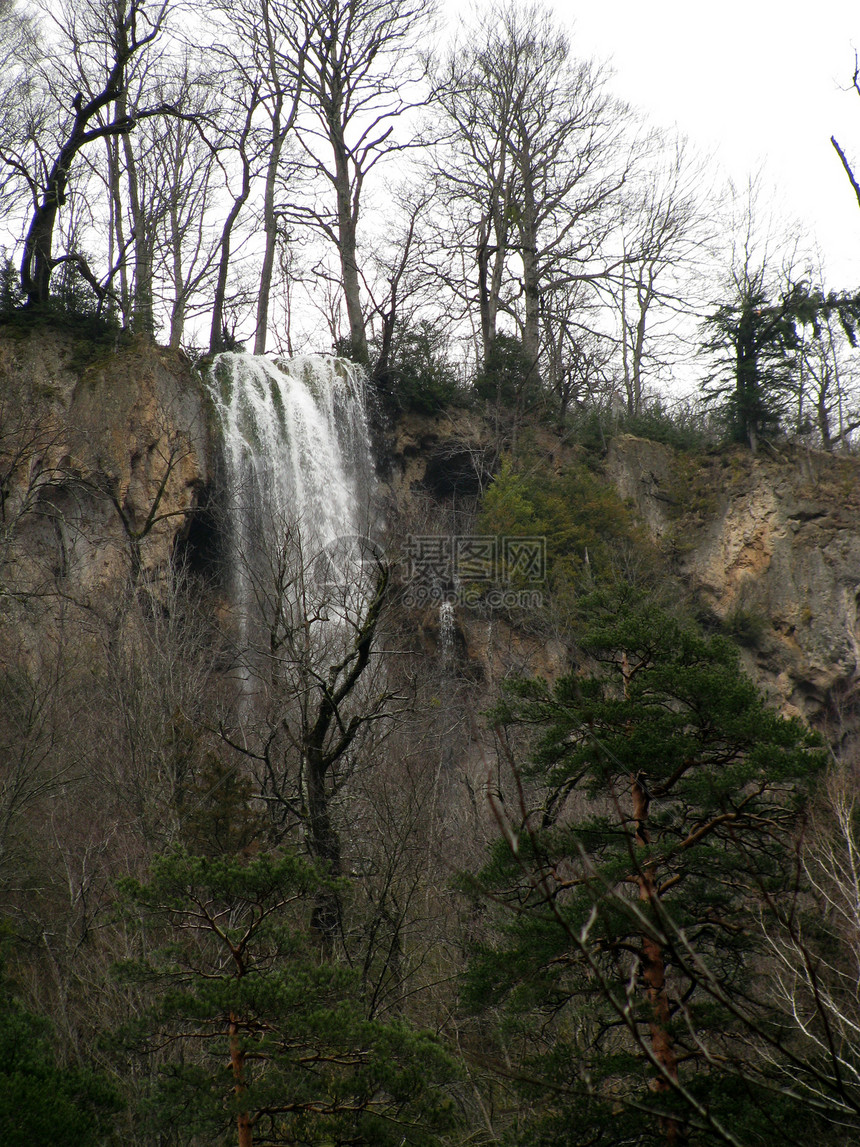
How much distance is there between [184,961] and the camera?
6660 mm

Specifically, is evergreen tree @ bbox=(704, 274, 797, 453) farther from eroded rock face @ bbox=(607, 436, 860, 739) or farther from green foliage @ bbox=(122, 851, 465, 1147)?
green foliage @ bbox=(122, 851, 465, 1147)

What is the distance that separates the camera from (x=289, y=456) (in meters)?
20.0

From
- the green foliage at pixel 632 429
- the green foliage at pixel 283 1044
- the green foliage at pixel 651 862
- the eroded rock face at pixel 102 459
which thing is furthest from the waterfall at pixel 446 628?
the green foliage at pixel 283 1044

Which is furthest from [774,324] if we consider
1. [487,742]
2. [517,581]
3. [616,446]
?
[487,742]

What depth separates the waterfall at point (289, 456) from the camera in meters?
18.9

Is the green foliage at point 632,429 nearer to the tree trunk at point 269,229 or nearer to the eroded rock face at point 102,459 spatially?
the tree trunk at point 269,229

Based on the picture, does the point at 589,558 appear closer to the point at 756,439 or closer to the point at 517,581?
the point at 517,581

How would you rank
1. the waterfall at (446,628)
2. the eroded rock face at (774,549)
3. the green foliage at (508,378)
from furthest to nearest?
the green foliage at (508,378), the eroded rock face at (774,549), the waterfall at (446,628)

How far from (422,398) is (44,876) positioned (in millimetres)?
15097

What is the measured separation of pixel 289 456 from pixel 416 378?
16.4ft

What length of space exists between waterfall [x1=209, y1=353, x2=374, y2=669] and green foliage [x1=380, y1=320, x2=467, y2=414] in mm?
1413

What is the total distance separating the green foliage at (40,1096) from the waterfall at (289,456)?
11.7 metres

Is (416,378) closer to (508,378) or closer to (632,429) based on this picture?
(508,378)

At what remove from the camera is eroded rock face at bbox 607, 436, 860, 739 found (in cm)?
2219
